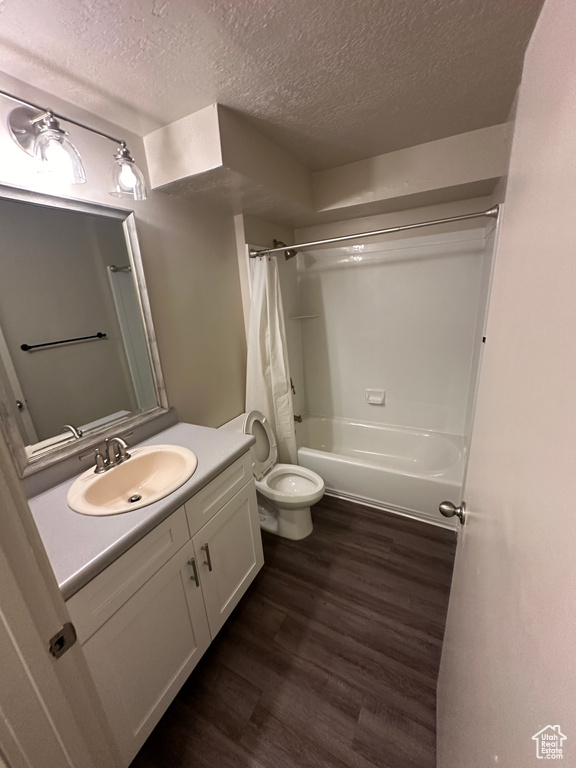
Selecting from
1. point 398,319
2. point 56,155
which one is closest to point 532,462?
point 56,155

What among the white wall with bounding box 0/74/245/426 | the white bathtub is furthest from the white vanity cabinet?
the white bathtub

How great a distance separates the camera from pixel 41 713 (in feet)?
1.46

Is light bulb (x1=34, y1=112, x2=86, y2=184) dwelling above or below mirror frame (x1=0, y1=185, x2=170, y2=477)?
above

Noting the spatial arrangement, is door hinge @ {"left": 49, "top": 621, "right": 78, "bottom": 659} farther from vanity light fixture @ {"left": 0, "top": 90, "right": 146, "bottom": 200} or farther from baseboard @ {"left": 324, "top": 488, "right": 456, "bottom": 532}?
baseboard @ {"left": 324, "top": 488, "right": 456, "bottom": 532}

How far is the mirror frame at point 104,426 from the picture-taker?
1041mm

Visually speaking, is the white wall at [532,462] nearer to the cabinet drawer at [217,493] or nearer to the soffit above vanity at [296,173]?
the cabinet drawer at [217,493]

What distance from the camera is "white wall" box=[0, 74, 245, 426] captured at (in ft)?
3.82

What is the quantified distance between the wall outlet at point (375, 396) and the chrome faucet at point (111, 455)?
2.04 meters

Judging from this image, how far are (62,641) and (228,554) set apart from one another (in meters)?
0.97

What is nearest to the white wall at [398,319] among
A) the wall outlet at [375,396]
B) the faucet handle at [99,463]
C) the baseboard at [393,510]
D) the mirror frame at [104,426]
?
the wall outlet at [375,396]

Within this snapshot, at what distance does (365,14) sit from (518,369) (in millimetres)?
1222

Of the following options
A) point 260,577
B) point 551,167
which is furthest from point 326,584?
point 551,167

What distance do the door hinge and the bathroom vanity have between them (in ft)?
1.02

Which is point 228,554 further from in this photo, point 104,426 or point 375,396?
point 375,396
